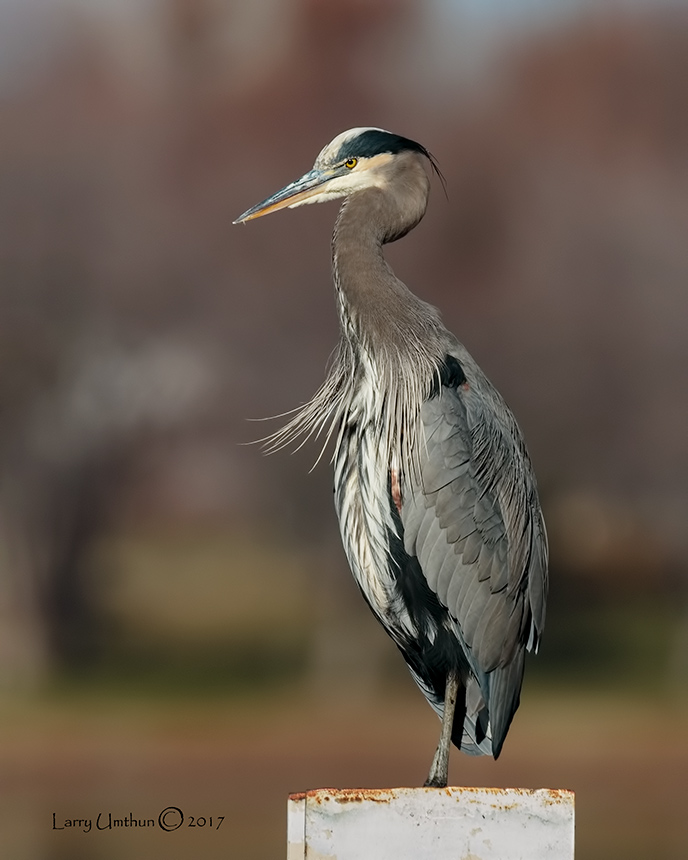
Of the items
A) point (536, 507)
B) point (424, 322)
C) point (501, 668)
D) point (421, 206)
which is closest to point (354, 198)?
point (421, 206)

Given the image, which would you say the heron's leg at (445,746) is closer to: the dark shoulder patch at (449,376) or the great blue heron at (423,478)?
the great blue heron at (423,478)

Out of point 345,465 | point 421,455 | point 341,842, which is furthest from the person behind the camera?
point 345,465

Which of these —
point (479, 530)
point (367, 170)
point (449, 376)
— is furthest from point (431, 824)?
point (367, 170)

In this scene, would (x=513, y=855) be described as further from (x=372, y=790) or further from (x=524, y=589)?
(x=524, y=589)

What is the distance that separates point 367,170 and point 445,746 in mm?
1161

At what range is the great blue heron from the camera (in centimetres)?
232

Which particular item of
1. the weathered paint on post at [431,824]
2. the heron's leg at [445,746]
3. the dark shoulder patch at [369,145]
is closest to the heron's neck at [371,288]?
the dark shoulder patch at [369,145]

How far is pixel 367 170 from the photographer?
2549 millimetres

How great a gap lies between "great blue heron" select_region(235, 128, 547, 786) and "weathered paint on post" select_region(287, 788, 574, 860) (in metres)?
0.25

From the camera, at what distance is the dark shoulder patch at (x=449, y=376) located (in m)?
2.35

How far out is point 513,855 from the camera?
194 cm

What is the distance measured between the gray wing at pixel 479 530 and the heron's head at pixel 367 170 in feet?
1.24

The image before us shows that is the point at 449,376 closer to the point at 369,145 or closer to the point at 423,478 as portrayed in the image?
the point at 423,478

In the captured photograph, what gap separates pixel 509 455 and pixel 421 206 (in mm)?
547
